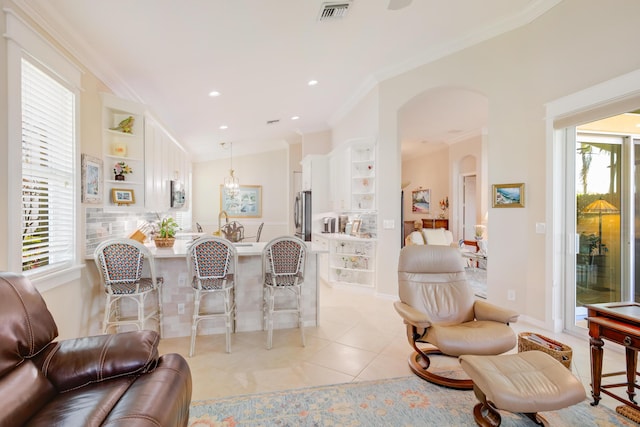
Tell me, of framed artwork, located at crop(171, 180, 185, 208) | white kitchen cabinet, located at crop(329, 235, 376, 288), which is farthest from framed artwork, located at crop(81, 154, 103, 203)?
white kitchen cabinet, located at crop(329, 235, 376, 288)

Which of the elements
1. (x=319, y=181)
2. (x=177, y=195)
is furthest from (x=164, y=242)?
(x=319, y=181)

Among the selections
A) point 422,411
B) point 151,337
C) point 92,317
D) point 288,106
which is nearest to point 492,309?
point 422,411

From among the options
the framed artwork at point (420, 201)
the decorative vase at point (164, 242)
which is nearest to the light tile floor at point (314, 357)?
the decorative vase at point (164, 242)

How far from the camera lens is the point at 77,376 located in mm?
1494

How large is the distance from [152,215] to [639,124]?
6.68 meters

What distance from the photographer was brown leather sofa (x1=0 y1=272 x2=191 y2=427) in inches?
49.2

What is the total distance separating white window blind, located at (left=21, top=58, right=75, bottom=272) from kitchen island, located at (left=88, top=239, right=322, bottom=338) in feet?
1.84

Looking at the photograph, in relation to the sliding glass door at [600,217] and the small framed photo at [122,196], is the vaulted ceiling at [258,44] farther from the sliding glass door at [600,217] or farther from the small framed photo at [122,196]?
the sliding glass door at [600,217]

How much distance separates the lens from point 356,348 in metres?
2.94

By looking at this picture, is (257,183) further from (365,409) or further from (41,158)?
(365,409)

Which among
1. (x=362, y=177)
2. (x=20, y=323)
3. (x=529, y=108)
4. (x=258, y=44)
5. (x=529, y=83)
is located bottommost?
(x=20, y=323)

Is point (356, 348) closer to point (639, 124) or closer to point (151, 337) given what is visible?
point (151, 337)

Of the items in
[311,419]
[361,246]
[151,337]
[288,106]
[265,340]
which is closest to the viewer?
[151,337]

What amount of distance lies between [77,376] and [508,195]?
4.13 metres
